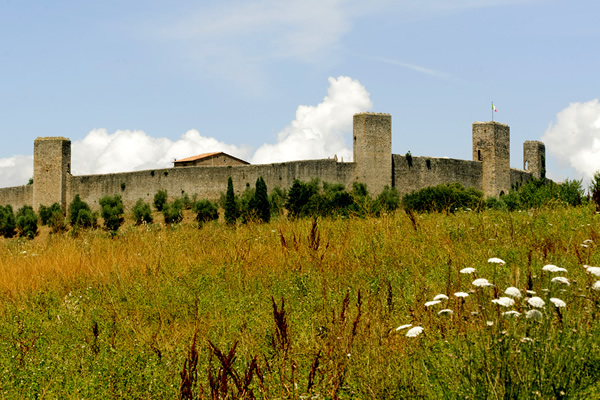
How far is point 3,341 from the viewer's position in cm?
429

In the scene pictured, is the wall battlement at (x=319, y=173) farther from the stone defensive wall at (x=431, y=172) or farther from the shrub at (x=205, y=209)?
the shrub at (x=205, y=209)

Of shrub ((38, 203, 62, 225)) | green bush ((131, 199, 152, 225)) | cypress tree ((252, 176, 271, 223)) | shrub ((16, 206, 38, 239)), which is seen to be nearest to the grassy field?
cypress tree ((252, 176, 271, 223))

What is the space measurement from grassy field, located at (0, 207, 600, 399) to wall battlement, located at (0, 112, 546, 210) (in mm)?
29803

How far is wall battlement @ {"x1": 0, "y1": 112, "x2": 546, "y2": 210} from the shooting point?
3725cm

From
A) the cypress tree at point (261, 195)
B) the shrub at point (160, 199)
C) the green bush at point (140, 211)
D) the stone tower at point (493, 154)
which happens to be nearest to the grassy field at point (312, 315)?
the cypress tree at point (261, 195)

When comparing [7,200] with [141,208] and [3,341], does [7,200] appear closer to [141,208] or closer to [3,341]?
[141,208]

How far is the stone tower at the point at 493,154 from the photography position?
41281mm

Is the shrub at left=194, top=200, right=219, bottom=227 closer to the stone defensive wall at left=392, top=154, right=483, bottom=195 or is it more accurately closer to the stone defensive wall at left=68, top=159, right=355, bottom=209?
the stone defensive wall at left=68, top=159, right=355, bottom=209

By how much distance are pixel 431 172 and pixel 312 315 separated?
37.0 metres

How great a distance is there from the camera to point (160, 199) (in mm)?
39625

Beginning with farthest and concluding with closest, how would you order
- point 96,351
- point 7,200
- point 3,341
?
point 7,200 → point 3,341 → point 96,351

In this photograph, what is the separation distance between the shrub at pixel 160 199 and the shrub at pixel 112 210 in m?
2.46

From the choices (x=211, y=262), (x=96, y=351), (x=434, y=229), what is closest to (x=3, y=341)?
(x=96, y=351)

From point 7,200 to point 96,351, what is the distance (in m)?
46.9
